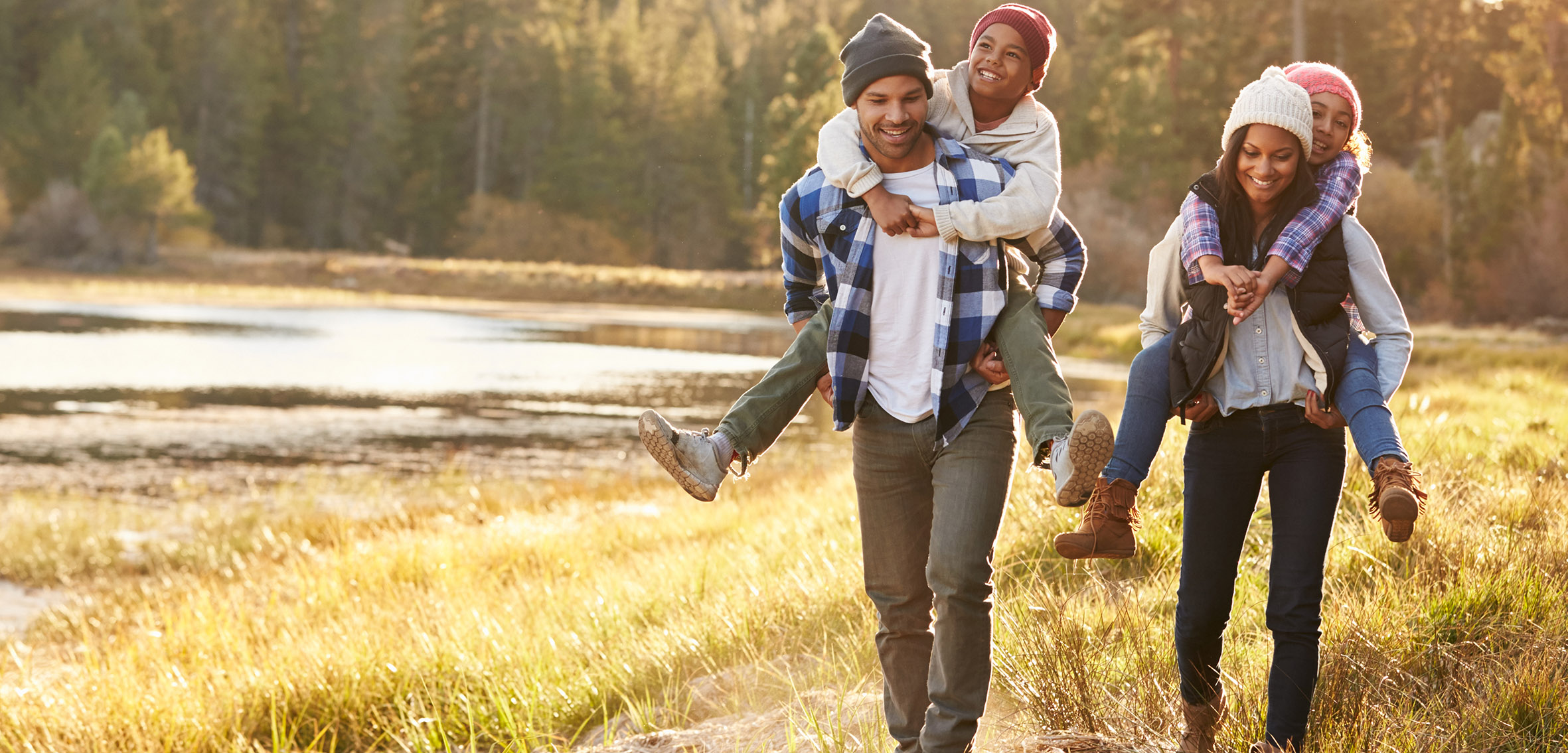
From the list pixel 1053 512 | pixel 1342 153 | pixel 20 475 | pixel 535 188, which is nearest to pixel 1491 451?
pixel 1053 512

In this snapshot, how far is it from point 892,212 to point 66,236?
59152mm

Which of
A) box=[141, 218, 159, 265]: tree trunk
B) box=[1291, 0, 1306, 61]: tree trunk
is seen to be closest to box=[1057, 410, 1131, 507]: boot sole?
box=[1291, 0, 1306, 61]: tree trunk

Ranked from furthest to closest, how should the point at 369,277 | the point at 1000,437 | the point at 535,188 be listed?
the point at 535,188 < the point at 369,277 < the point at 1000,437

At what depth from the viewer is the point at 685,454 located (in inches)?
125

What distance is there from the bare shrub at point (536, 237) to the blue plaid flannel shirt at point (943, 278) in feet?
199

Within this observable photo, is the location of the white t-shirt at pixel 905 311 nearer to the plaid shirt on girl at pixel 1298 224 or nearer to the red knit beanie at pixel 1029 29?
the red knit beanie at pixel 1029 29

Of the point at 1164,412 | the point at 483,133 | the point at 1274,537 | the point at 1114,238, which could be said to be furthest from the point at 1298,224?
the point at 483,133

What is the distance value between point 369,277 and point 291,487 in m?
43.5

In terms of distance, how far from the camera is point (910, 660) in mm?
3225

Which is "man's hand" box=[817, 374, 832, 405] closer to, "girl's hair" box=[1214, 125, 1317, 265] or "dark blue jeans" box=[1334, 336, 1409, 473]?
"girl's hair" box=[1214, 125, 1317, 265]

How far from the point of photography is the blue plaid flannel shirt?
3057 millimetres

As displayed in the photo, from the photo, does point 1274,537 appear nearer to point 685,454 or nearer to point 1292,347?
point 1292,347

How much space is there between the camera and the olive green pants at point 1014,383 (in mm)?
2906

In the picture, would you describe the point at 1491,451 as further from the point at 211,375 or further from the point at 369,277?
the point at 369,277
